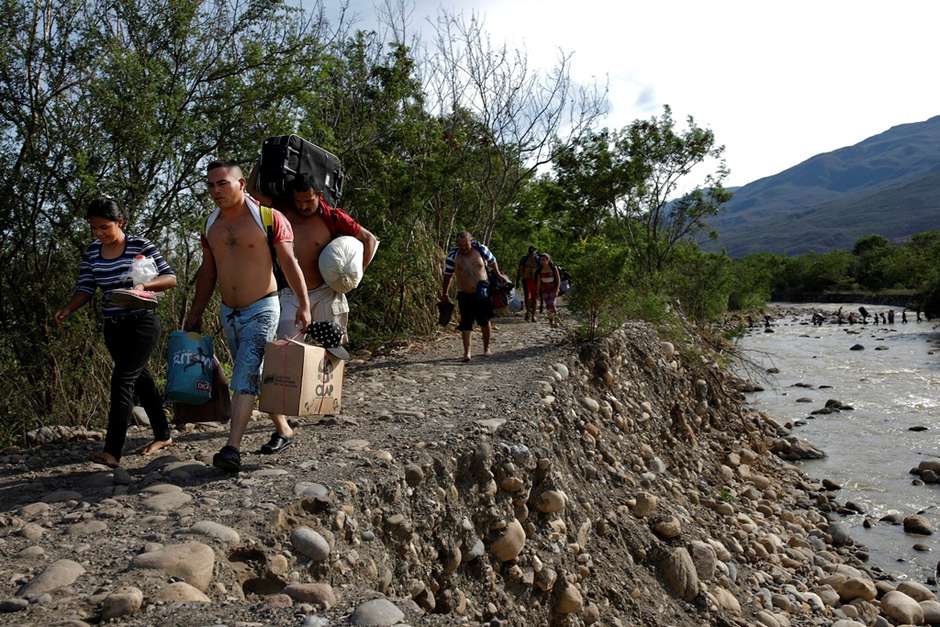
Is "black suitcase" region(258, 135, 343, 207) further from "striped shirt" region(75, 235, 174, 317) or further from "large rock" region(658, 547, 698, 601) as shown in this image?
"large rock" region(658, 547, 698, 601)

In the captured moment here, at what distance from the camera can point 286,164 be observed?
4691mm

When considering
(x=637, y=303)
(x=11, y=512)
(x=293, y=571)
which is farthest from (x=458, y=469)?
(x=637, y=303)

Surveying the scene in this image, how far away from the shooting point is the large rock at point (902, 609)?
6.17 meters

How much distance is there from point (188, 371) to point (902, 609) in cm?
632

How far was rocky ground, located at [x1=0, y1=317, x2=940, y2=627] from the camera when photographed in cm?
282

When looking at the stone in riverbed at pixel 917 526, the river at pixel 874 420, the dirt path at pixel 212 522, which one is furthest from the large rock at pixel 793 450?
the dirt path at pixel 212 522

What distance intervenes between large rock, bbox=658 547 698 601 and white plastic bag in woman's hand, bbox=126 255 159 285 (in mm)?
4193

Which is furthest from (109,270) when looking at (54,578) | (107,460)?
(54,578)

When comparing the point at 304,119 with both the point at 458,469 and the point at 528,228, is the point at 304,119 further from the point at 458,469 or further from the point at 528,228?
the point at 528,228

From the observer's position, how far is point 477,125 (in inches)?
496

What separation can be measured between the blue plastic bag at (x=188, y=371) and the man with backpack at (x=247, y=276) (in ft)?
0.73

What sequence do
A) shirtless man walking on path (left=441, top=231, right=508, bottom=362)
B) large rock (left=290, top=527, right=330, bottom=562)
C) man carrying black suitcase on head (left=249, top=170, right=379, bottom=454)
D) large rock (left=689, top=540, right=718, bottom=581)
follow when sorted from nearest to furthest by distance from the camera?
large rock (left=290, top=527, right=330, bottom=562) < man carrying black suitcase on head (left=249, top=170, right=379, bottom=454) < large rock (left=689, top=540, right=718, bottom=581) < shirtless man walking on path (left=441, top=231, right=508, bottom=362)

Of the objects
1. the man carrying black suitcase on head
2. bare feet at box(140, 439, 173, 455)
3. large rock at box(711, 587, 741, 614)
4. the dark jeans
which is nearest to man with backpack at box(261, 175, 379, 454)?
the man carrying black suitcase on head

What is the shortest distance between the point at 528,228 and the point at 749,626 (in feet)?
53.0
